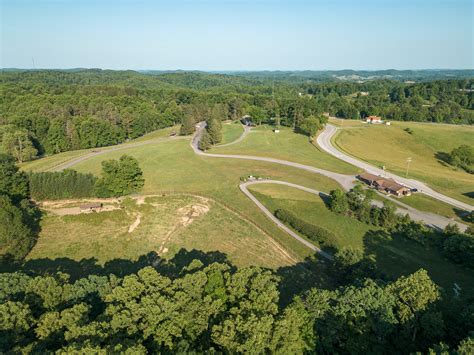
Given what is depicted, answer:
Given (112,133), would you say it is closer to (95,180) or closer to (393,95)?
(95,180)

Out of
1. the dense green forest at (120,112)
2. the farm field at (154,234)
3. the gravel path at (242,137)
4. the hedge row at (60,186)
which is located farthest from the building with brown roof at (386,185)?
the hedge row at (60,186)

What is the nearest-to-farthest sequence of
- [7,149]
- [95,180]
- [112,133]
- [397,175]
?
[95,180]
[397,175]
[7,149]
[112,133]

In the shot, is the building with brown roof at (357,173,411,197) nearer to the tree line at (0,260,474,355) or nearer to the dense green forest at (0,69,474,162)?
the tree line at (0,260,474,355)

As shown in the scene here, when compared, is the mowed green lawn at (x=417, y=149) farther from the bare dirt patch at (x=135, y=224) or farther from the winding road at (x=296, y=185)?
the bare dirt patch at (x=135, y=224)

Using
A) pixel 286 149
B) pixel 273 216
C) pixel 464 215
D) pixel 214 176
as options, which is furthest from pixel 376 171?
pixel 214 176

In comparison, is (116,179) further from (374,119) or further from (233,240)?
(374,119)

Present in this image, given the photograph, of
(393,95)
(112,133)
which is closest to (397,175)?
(112,133)
